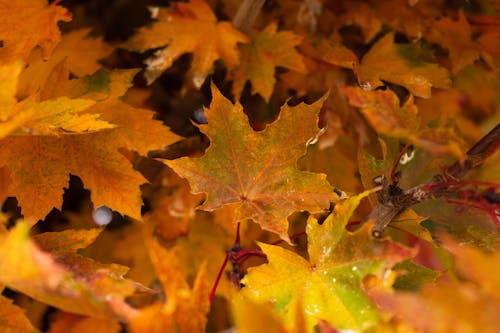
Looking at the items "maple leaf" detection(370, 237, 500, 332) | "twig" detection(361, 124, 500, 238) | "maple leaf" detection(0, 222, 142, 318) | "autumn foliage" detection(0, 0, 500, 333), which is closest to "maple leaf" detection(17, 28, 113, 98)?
"autumn foliage" detection(0, 0, 500, 333)

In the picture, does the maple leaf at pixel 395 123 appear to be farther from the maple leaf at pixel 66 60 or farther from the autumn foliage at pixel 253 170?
the maple leaf at pixel 66 60

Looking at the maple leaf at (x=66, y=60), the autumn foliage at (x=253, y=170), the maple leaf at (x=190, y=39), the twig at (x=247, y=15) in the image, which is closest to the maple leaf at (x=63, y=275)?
the autumn foliage at (x=253, y=170)

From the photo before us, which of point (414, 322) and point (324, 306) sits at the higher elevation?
point (414, 322)

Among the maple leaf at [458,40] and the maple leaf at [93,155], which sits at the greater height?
the maple leaf at [458,40]

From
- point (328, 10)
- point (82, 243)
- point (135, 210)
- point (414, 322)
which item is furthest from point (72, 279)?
point (328, 10)

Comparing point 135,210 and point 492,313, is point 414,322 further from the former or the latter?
point 135,210

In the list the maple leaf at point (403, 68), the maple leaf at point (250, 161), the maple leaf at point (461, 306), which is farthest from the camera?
the maple leaf at point (403, 68)

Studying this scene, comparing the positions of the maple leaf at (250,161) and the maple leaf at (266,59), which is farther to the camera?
the maple leaf at (266,59)
